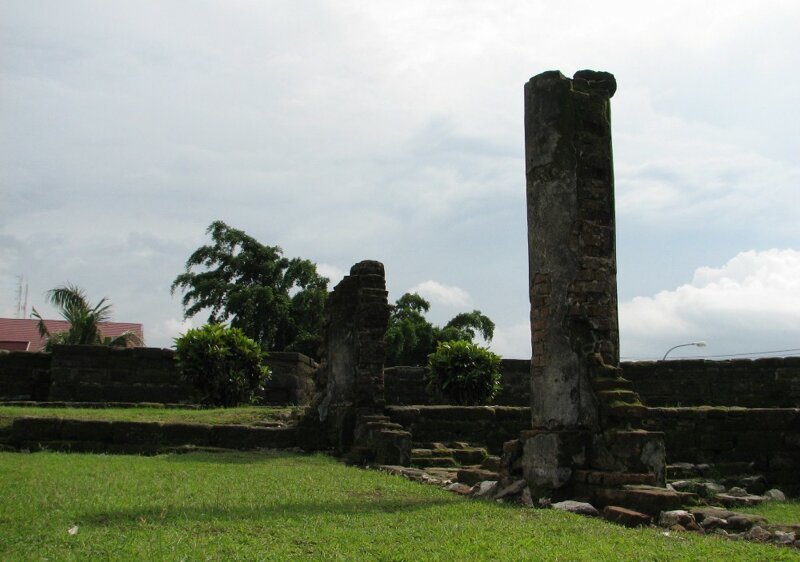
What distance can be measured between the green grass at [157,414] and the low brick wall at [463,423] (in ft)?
7.48

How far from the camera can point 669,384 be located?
1656 cm

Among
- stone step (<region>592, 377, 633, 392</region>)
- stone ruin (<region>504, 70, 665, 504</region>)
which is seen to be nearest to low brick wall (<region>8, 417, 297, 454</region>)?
stone ruin (<region>504, 70, 665, 504</region>)

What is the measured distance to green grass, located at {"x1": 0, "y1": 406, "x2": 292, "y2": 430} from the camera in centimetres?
1268

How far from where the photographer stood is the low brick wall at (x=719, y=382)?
15812 millimetres

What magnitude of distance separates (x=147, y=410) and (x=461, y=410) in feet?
17.7

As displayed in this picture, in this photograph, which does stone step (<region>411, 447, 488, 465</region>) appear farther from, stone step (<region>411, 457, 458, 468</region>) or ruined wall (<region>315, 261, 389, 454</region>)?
ruined wall (<region>315, 261, 389, 454</region>)

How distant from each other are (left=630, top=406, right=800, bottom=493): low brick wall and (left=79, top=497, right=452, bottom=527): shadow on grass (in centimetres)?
552

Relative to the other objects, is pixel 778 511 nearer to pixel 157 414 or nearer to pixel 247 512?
pixel 247 512

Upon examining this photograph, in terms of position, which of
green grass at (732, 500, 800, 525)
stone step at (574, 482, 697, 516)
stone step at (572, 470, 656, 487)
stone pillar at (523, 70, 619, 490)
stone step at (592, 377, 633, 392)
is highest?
stone pillar at (523, 70, 619, 490)

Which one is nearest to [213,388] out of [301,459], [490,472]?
[301,459]

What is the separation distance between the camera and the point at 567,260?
8352mm

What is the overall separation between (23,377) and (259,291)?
17497mm

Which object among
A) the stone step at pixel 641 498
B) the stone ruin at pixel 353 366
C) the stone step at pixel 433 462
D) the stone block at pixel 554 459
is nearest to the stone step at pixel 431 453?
the stone step at pixel 433 462

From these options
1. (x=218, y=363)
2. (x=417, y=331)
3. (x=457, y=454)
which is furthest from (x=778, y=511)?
(x=417, y=331)
